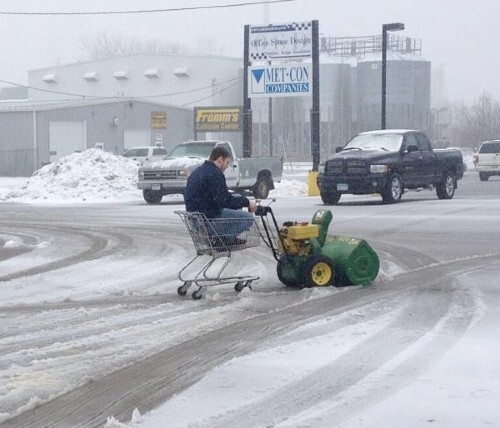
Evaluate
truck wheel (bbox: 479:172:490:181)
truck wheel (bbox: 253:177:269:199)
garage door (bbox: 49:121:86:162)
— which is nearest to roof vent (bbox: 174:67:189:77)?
garage door (bbox: 49:121:86:162)

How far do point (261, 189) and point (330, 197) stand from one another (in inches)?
227

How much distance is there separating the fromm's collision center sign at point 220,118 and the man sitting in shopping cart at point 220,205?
49.9m

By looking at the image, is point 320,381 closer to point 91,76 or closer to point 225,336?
point 225,336

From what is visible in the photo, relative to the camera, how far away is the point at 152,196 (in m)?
30.3

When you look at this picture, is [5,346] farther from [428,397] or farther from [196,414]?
[428,397]

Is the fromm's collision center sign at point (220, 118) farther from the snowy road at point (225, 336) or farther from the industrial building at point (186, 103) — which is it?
the snowy road at point (225, 336)

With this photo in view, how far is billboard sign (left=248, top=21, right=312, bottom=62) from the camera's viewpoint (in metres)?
37.6

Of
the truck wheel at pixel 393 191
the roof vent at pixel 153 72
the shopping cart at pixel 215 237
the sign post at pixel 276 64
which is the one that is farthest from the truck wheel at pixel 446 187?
the roof vent at pixel 153 72

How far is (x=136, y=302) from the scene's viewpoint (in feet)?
35.5

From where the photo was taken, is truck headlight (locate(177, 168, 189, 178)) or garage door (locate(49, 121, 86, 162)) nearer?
truck headlight (locate(177, 168, 189, 178))

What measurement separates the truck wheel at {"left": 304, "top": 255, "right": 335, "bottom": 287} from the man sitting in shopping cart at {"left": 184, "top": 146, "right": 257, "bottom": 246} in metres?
0.84

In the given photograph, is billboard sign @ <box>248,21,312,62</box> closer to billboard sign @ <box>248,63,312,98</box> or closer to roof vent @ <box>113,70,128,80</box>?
billboard sign @ <box>248,63,312,98</box>

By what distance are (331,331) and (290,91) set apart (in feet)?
95.7

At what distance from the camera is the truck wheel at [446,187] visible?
2875 cm
